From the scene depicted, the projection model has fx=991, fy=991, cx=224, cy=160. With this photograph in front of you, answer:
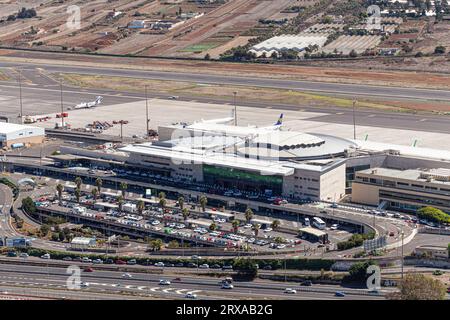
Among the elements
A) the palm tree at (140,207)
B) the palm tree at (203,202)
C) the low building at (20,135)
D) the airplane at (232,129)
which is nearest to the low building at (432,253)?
the palm tree at (203,202)

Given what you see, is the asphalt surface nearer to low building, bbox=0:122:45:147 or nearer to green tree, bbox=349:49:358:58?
low building, bbox=0:122:45:147

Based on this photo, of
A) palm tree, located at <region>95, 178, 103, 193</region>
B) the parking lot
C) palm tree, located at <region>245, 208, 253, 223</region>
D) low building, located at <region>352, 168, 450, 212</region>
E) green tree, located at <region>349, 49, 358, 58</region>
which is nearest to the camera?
the parking lot

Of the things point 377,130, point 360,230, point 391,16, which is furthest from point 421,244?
point 391,16

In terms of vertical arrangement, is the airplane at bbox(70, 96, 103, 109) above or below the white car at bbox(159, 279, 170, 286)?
above

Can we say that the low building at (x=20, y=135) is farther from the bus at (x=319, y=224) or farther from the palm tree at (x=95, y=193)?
the bus at (x=319, y=224)

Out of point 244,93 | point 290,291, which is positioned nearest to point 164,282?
point 290,291

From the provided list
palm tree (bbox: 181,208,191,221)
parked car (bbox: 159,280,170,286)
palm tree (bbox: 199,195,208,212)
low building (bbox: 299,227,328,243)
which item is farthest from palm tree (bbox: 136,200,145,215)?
parked car (bbox: 159,280,170,286)
